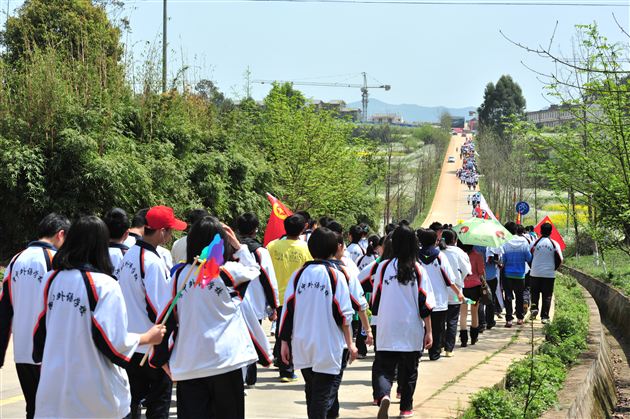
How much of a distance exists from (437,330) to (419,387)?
1.87 meters

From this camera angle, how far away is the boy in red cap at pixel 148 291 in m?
6.93

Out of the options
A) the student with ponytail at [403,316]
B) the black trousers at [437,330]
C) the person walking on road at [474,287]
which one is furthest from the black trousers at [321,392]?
the person walking on road at [474,287]

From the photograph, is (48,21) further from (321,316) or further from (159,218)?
(321,316)

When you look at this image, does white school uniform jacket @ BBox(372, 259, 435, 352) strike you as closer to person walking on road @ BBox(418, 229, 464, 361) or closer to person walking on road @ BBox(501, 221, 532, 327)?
person walking on road @ BBox(418, 229, 464, 361)

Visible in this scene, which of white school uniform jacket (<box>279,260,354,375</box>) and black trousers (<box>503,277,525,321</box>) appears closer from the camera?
white school uniform jacket (<box>279,260,354,375</box>)

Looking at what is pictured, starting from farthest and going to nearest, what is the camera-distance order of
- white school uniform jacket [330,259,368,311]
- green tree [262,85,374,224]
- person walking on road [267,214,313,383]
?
green tree [262,85,374,224], person walking on road [267,214,313,383], white school uniform jacket [330,259,368,311]

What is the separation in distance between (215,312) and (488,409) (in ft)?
9.96

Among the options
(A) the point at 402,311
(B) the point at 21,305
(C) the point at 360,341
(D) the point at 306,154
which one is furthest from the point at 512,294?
(D) the point at 306,154

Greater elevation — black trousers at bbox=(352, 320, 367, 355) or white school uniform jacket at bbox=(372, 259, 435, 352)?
white school uniform jacket at bbox=(372, 259, 435, 352)

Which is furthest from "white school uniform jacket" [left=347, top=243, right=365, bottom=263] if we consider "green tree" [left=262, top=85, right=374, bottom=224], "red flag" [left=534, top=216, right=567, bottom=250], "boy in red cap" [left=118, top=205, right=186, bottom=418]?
"green tree" [left=262, top=85, right=374, bottom=224]

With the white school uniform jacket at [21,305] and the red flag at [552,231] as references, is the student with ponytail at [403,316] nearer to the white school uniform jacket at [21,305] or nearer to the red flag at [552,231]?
the white school uniform jacket at [21,305]

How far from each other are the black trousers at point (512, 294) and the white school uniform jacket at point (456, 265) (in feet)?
15.7

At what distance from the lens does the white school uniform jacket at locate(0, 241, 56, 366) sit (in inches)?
257

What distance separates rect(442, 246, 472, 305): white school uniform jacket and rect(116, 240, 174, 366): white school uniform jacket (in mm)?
6264
